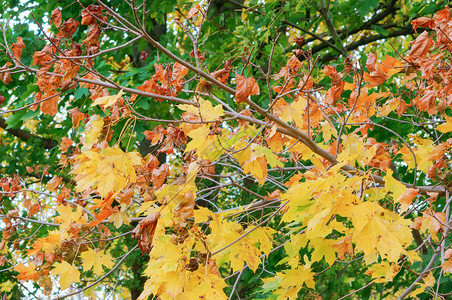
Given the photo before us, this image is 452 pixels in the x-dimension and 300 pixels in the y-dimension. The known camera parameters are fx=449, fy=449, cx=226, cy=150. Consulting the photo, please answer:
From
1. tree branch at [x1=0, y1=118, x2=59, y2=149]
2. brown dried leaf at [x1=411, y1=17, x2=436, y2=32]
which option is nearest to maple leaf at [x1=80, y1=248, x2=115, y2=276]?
brown dried leaf at [x1=411, y1=17, x2=436, y2=32]

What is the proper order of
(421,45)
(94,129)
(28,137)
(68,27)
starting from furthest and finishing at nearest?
(28,137) → (421,45) → (68,27) → (94,129)

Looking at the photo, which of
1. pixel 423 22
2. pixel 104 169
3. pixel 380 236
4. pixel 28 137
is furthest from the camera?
pixel 28 137

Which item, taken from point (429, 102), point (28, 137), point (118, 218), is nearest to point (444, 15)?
point (429, 102)

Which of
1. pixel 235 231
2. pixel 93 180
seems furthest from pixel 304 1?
pixel 93 180

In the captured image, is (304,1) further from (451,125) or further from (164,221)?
(164,221)

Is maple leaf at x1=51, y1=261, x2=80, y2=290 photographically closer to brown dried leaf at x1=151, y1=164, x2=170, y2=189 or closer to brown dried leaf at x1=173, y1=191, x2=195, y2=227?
brown dried leaf at x1=151, y1=164, x2=170, y2=189

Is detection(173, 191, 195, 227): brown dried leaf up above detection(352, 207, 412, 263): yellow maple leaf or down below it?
above

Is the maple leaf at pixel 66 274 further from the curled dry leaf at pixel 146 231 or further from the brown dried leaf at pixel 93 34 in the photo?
the brown dried leaf at pixel 93 34

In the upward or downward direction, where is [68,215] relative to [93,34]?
downward

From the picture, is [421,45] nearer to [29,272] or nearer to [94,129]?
[94,129]

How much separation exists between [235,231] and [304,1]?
116 inches

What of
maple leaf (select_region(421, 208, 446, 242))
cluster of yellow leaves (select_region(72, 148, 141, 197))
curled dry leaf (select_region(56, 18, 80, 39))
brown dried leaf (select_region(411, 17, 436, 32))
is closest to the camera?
cluster of yellow leaves (select_region(72, 148, 141, 197))

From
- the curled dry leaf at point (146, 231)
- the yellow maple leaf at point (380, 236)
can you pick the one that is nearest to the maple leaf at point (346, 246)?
the yellow maple leaf at point (380, 236)

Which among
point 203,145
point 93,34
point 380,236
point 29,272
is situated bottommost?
point 29,272
